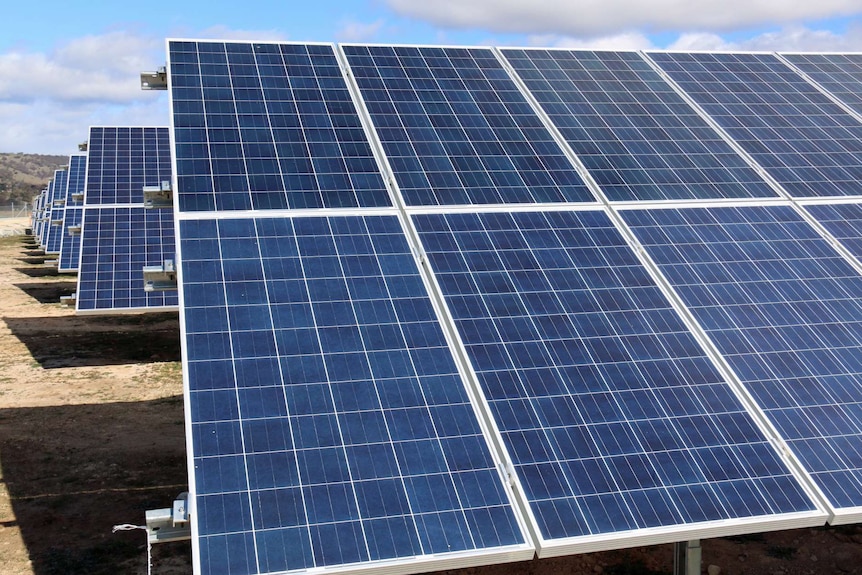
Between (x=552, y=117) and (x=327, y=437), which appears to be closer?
(x=327, y=437)

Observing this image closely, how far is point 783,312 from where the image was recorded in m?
14.7

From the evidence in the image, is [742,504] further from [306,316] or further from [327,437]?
[306,316]

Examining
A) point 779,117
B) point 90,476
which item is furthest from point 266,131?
point 779,117

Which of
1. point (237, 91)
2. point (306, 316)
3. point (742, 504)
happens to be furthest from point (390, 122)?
point (742, 504)

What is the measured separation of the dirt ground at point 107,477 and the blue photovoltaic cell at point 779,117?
7246mm

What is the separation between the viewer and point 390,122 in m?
17.8

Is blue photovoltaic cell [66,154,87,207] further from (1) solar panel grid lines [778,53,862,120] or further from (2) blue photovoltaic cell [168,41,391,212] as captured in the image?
(1) solar panel grid lines [778,53,862,120]

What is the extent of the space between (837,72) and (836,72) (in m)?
0.04

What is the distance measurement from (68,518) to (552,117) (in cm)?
1308

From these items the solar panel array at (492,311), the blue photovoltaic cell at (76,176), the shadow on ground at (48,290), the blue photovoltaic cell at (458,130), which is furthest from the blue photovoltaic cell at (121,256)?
the blue photovoltaic cell at (76,176)

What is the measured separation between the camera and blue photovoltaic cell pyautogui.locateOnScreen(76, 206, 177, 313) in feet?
91.5

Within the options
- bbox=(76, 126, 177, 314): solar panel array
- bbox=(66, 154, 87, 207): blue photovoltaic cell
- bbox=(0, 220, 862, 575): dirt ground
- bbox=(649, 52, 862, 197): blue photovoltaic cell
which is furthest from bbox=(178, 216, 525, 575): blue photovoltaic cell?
bbox=(66, 154, 87, 207): blue photovoltaic cell

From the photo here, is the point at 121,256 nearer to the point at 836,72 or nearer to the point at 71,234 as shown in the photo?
the point at 71,234

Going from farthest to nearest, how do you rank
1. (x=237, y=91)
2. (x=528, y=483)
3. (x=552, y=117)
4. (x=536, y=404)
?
(x=552, y=117) → (x=237, y=91) → (x=536, y=404) → (x=528, y=483)
